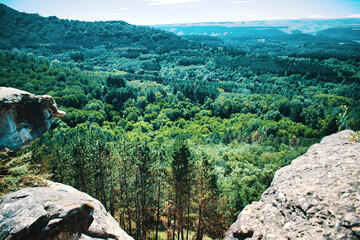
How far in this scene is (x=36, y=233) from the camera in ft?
28.1

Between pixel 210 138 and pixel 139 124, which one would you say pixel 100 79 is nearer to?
pixel 139 124

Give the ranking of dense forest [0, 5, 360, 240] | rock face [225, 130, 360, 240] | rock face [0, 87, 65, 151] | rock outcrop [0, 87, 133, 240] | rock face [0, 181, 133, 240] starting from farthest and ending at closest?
dense forest [0, 5, 360, 240] → rock face [0, 87, 65, 151] → rock outcrop [0, 87, 133, 240] → rock face [0, 181, 133, 240] → rock face [225, 130, 360, 240]

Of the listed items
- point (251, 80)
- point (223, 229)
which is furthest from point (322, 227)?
point (251, 80)

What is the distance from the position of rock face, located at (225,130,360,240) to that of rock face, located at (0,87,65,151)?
13.9m

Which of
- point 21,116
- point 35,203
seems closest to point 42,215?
point 35,203

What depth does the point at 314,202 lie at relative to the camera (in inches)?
325

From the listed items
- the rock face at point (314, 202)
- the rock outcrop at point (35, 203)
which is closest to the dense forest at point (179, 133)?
the rock outcrop at point (35, 203)

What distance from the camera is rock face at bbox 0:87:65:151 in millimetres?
11594

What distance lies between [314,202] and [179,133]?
66.9 meters

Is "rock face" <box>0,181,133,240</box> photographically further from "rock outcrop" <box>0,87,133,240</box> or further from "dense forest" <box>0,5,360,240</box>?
"dense forest" <box>0,5,360,240</box>

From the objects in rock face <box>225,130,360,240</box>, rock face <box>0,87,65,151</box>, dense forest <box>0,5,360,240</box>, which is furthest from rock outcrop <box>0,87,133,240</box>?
rock face <box>225,130,360,240</box>

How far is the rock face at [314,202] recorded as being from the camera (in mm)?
7039

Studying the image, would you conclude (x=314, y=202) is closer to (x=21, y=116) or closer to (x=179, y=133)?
(x=21, y=116)

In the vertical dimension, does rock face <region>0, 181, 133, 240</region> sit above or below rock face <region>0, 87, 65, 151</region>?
below
